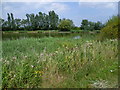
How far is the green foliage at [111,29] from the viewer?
332 inches

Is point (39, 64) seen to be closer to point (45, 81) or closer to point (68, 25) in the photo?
point (45, 81)

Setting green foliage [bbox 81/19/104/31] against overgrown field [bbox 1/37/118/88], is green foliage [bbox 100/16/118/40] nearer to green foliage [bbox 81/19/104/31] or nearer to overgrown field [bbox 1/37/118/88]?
green foliage [bbox 81/19/104/31]

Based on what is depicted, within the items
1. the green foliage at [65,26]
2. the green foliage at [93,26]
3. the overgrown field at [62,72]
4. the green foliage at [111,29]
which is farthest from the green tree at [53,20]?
the overgrown field at [62,72]

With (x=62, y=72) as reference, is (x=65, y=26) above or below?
above

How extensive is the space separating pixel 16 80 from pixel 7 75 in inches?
9.4

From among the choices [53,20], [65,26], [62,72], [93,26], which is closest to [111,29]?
[62,72]

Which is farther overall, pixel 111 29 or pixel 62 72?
pixel 111 29

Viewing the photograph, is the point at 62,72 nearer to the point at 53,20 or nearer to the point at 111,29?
the point at 111,29

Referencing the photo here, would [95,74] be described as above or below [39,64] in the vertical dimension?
below

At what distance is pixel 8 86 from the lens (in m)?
2.46

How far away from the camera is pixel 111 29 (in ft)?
28.2

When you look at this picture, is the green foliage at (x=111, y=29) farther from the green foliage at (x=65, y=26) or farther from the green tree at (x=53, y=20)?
the green tree at (x=53, y=20)

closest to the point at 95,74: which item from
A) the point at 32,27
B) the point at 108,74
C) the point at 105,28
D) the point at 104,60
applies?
the point at 108,74

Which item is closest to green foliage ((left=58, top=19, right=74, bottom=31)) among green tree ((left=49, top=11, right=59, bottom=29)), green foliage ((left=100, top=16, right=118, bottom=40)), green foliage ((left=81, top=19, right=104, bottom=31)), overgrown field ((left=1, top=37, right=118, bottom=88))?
green tree ((left=49, top=11, right=59, bottom=29))
